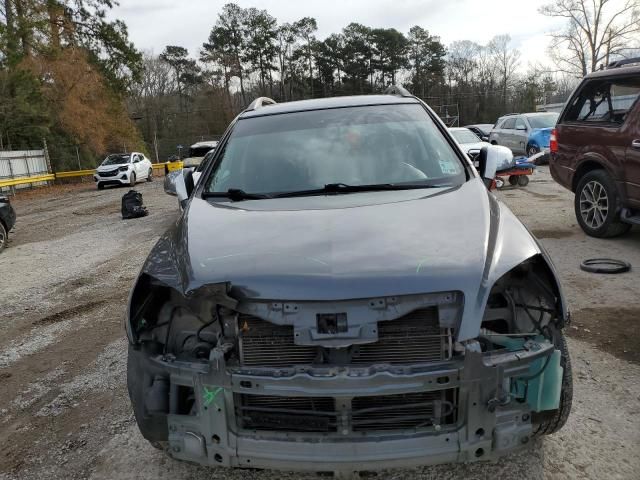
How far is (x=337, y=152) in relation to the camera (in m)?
3.56

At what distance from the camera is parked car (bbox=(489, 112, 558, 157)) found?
57.8 ft

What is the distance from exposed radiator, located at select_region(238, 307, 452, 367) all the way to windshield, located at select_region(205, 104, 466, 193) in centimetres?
122

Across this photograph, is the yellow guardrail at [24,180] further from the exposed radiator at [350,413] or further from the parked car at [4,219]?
the exposed radiator at [350,413]

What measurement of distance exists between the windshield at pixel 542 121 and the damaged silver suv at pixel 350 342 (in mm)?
17145

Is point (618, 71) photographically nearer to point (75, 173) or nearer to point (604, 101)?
point (604, 101)

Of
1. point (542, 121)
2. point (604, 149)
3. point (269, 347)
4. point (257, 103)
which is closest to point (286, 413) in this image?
point (269, 347)

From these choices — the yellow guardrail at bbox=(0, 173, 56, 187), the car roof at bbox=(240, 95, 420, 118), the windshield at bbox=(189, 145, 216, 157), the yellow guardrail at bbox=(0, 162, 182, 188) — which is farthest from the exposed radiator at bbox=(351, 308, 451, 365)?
the yellow guardrail at bbox=(0, 173, 56, 187)

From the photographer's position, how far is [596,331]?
13.9 feet

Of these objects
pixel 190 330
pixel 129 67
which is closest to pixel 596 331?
pixel 190 330

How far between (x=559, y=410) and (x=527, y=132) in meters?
17.3

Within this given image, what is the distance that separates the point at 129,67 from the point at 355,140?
31.7 meters

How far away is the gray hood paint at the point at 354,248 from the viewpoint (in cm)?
217

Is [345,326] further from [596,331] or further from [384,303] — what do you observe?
[596,331]

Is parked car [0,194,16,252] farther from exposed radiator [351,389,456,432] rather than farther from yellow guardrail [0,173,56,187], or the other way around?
Answer: yellow guardrail [0,173,56,187]
